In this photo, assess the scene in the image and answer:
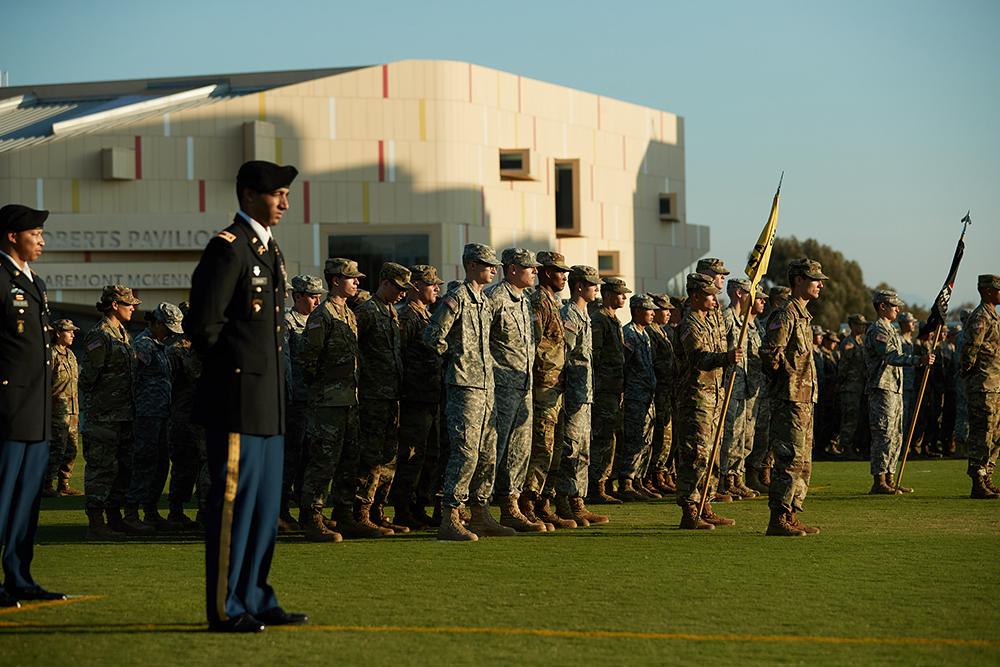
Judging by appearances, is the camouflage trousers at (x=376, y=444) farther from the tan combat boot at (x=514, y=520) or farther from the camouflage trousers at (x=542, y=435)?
the camouflage trousers at (x=542, y=435)

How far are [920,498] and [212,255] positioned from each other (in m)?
8.56

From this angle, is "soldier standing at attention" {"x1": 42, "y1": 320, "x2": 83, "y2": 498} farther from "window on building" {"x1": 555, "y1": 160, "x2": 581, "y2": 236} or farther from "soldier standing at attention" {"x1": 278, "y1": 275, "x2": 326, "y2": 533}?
"window on building" {"x1": 555, "y1": 160, "x2": 581, "y2": 236}

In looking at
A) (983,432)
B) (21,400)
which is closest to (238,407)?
(21,400)

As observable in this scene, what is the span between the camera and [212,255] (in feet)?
15.9

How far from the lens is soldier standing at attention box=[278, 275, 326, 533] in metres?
9.60

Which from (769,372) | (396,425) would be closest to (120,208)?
(396,425)

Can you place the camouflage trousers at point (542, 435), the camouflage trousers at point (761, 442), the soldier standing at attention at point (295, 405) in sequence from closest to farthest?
the camouflage trousers at point (542, 435) < the soldier standing at attention at point (295, 405) < the camouflage trousers at point (761, 442)

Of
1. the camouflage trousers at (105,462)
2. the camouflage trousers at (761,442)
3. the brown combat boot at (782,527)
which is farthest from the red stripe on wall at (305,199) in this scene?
the brown combat boot at (782,527)

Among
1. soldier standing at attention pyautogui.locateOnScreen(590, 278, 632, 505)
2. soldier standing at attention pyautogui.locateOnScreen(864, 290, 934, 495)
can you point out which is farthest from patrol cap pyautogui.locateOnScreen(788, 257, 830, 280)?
soldier standing at attention pyautogui.locateOnScreen(864, 290, 934, 495)

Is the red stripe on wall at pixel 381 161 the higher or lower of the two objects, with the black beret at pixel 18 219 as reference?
higher

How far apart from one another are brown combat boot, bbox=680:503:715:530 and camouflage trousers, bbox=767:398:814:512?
0.69 metres

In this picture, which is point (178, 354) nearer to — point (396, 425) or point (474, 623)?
point (396, 425)

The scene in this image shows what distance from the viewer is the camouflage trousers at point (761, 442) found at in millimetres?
12133

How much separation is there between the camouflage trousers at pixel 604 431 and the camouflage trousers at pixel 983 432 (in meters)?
3.56
